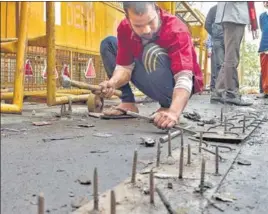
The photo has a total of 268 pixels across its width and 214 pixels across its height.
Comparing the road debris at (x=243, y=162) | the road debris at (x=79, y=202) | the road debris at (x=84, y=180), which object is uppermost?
the road debris at (x=84, y=180)

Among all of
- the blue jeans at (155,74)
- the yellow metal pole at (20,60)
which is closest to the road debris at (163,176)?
the yellow metal pole at (20,60)

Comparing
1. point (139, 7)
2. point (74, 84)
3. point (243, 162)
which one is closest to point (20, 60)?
point (74, 84)

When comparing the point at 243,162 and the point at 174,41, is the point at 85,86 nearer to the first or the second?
the point at 174,41

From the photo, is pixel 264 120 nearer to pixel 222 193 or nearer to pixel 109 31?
pixel 222 193

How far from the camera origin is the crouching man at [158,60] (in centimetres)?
111

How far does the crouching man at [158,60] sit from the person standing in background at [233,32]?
1366 mm

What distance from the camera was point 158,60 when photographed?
162 centimetres

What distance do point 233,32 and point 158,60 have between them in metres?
1.62

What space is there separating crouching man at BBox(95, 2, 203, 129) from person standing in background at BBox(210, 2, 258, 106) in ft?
4.48

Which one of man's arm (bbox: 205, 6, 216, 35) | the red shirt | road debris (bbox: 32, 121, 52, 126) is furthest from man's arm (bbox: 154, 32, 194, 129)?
man's arm (bbox: 205, 6, 216, 35)

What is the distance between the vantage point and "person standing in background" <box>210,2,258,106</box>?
3.02m

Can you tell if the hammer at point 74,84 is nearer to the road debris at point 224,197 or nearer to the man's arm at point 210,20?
the road debris at point 224,197

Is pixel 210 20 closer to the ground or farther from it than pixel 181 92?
farther from it

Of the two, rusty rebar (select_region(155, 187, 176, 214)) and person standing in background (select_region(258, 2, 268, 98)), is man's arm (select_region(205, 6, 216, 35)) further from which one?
rusty rebar (select_region(155, 187, 176, 214))
